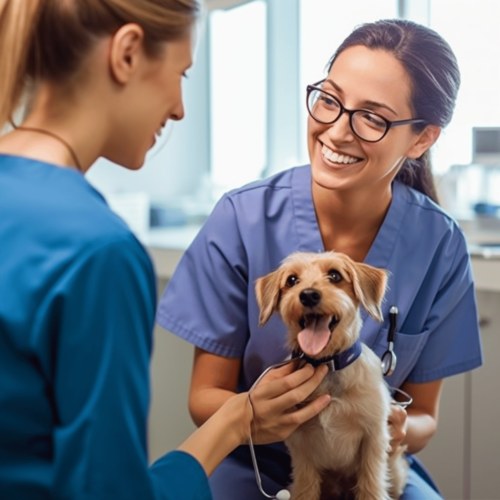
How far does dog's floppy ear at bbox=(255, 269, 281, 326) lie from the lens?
1.19 m

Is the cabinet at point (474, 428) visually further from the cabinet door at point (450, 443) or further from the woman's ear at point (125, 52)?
the woman's ear at point (125, 52)

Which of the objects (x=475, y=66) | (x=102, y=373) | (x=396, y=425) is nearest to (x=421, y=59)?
(x=396, y=425)

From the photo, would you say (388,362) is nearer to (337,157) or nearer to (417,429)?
(417,429)

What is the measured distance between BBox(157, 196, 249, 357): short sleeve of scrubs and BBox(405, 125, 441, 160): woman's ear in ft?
1.27

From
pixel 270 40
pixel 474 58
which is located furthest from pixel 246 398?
pixel 270 40

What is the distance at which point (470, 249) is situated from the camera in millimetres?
1961

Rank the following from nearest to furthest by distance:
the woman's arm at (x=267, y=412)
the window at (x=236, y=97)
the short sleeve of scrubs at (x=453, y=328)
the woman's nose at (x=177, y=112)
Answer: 1. the woman's nose at (x=177, y=112)
2. the woman's arm at (x=267, y=412)
3. the short sleeve of scrubs at (x=453, y=328)
4. the window at (x=236, y=97)

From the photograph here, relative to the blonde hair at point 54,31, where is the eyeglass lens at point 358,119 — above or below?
below

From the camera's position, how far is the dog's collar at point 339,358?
1.17m

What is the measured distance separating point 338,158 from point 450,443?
3.45 ft

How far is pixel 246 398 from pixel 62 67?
59 cm

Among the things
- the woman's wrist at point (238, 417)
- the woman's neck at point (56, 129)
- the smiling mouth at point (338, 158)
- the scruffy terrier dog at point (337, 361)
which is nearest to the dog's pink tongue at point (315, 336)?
the scruffy terrier dog at point (337, 361)

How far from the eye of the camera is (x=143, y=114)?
0.91m

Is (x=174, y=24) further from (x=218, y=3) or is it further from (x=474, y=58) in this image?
(x=218, y=3)
